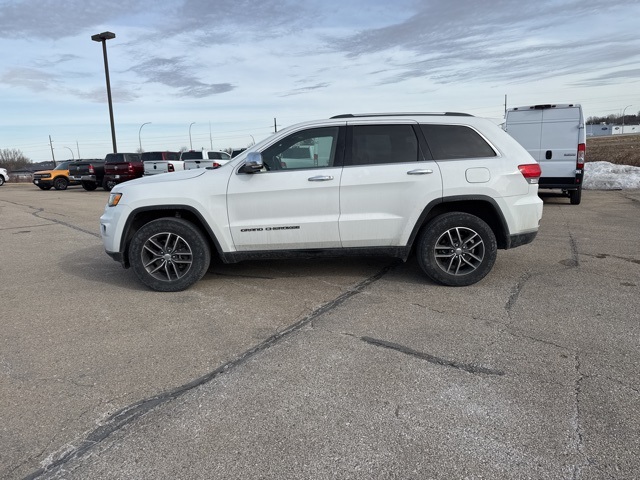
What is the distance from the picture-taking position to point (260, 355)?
3553 millimetres

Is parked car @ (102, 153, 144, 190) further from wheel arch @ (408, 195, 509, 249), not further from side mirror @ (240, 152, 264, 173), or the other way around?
wheel arch @ (408, 195, 509, 249)

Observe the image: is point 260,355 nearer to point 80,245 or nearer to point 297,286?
point 297,286

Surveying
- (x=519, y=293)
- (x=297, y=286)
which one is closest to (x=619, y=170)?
(x=519, y=293)

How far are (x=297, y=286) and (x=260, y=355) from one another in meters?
1.75

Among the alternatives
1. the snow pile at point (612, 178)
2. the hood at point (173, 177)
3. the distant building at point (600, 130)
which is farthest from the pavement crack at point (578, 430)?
the distant building at point (600, 130)

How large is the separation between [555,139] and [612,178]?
21.9 feet

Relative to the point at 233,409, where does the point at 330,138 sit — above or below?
above

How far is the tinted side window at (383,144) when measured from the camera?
502 centimetres

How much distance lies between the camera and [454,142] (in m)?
5.06

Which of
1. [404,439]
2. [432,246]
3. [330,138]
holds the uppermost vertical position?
[330,138]

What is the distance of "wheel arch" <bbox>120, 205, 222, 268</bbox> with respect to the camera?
5004mm

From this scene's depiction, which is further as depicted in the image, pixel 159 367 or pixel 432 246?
pixel 432 246

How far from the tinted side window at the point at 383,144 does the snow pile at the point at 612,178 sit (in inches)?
562

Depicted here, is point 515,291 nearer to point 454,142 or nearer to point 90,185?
point 454,142
